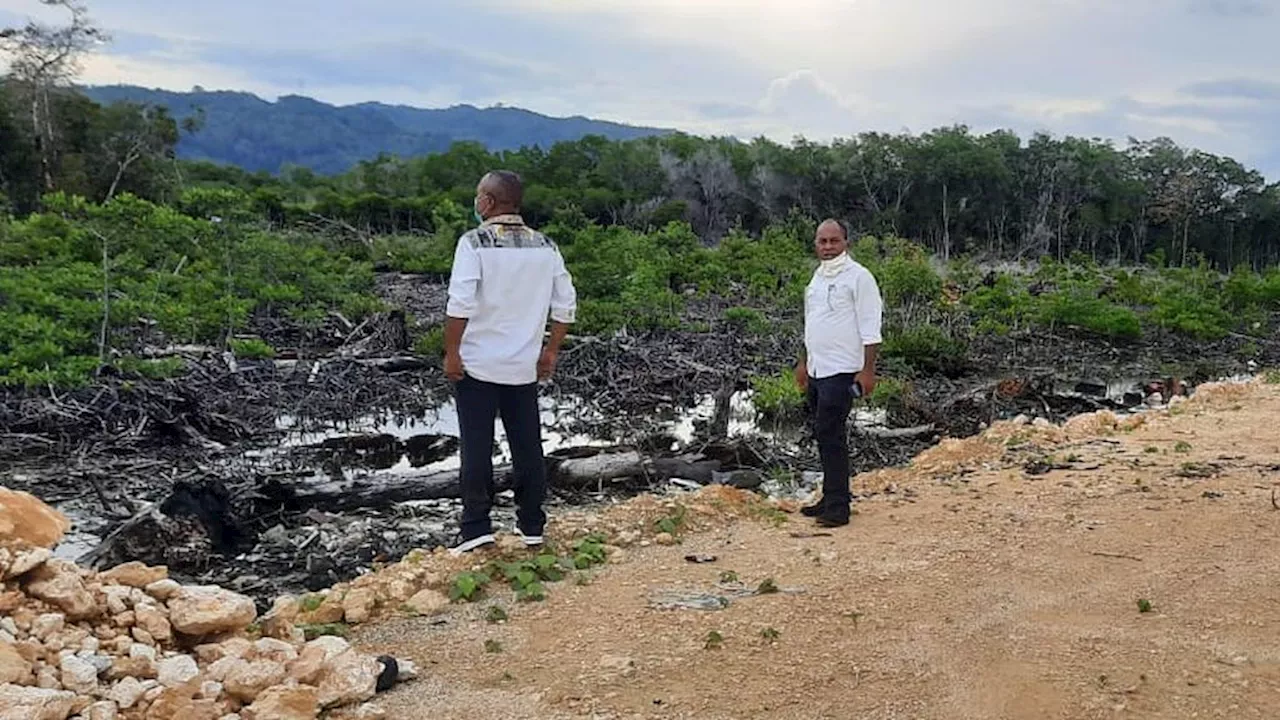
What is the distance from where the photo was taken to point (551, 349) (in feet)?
16.2

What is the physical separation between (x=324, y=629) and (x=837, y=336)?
2.67m

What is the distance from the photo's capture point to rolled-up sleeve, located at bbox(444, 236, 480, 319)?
14.9 feet

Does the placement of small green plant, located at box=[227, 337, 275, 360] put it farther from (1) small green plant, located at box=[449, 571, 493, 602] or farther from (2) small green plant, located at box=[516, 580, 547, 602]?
(2) small green plant, located at box=[516, 580, 547, 602]

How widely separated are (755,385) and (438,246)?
45.4ft

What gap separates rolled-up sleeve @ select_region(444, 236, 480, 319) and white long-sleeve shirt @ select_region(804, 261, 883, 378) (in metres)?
1.68

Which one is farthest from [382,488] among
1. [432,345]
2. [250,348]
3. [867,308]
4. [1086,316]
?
[1086,316]

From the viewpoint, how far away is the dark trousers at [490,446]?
4715 millimetres

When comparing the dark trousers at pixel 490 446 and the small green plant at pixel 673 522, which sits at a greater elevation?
the dark trousers at pixel 490 446

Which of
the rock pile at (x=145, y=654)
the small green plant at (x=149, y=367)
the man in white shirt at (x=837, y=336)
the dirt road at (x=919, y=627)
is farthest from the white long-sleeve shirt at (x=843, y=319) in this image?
the small green plant at (x=149, y=367)

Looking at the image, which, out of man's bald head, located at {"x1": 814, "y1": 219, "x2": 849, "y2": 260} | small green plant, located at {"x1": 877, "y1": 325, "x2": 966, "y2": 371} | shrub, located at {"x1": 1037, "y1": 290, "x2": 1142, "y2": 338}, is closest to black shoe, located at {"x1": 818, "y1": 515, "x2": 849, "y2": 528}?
man's bald head, located at {"x1": 814, "y1": 219, "x2": 849, "y2": 260}

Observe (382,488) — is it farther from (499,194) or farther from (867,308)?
(867,308)

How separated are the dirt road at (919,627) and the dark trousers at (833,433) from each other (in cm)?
16

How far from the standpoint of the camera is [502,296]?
464cm

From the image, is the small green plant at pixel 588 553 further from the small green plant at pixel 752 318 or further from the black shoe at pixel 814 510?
the small green plant at pixel 752 318
